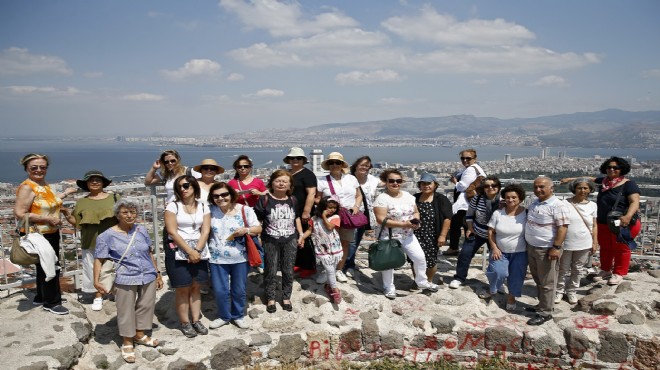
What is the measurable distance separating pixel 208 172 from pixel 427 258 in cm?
322

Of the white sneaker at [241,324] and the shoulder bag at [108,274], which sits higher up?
the shoulder bag at [108,274]

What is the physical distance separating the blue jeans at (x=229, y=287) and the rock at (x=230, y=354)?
0.35m

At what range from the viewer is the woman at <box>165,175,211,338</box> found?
3887 millimetres

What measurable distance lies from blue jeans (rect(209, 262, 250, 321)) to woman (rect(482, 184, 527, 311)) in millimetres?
3260

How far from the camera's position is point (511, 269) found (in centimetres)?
481

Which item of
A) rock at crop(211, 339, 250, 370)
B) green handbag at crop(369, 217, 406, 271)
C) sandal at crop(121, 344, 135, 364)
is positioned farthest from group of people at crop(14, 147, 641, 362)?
rock at crop(211, 339, 250, 370)

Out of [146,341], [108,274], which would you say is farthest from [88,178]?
[146,341]

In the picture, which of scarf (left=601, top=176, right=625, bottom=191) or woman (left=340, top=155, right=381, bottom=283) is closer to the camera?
scarf (left=601, top=176, right=625, bottom=191)

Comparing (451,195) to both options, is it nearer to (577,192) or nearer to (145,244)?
(577,192)

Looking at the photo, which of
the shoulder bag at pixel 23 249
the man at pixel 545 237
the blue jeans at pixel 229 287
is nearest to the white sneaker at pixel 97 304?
the shoulder bag at pixel 23 249

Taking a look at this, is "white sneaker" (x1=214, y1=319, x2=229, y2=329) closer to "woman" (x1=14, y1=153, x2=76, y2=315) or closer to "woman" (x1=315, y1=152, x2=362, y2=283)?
"woman" (x1=14, y1=153, x2=76, y2=315)

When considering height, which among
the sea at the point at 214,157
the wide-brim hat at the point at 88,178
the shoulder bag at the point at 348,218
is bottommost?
the sea at the point at 214,157

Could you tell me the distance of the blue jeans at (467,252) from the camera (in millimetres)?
5125

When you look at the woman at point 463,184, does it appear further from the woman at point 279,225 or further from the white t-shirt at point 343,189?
the woman at point 279,225
